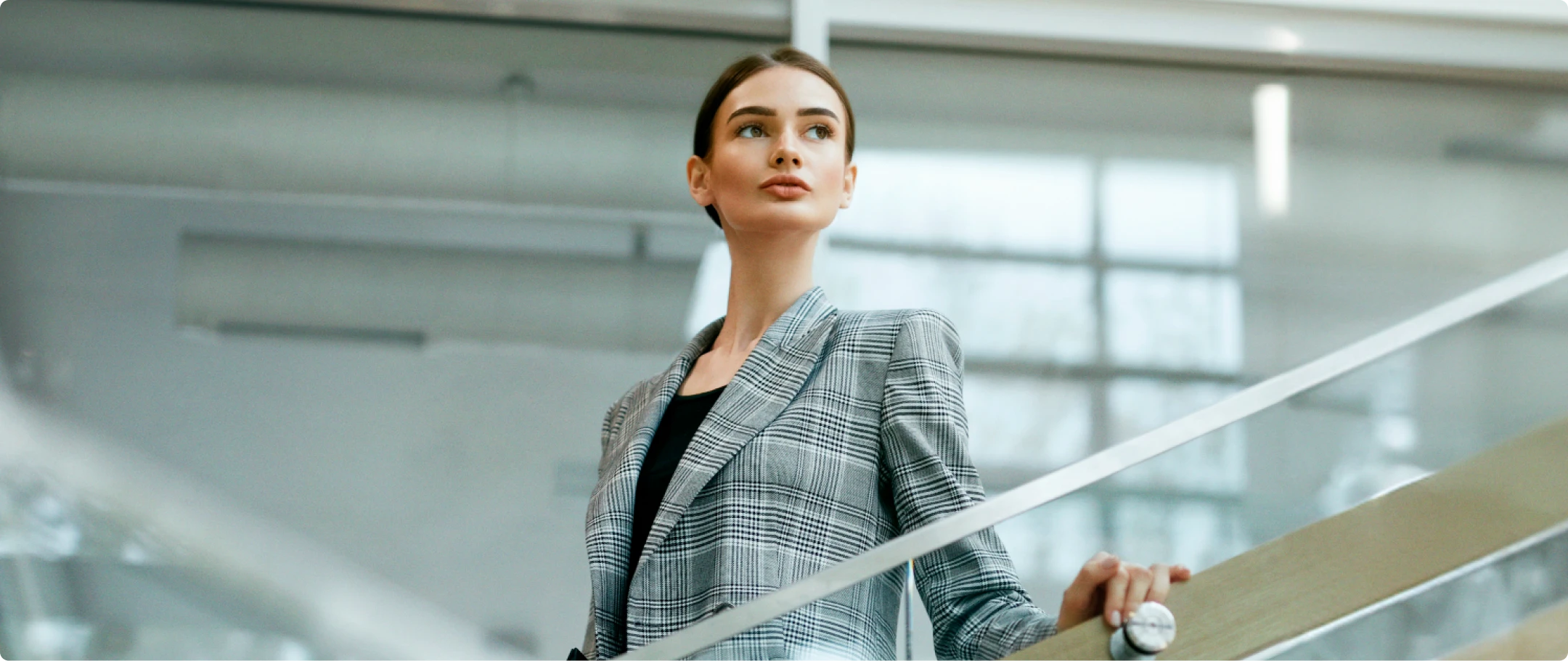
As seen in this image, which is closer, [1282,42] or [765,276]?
[765,276]

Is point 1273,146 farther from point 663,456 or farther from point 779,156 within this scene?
point 663,456

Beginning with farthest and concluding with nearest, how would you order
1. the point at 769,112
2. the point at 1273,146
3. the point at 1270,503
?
the point at 1273,146
the point at 769,112
the point at 1270,503

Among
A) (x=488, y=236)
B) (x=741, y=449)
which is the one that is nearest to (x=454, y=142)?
(x=488, y=236)

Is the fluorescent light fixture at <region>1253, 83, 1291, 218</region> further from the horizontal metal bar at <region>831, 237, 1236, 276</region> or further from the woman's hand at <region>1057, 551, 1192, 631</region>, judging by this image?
the woman's hand at <region>1057, 551, 1192, 631</region>

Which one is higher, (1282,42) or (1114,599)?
(1282,42)

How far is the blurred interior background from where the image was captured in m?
2.58

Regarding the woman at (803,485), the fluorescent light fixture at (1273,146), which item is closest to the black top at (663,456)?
the woman at (803,485)

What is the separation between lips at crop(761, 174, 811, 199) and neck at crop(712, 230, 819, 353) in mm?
35

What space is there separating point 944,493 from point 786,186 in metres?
0.34

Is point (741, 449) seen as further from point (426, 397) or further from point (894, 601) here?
point (426, 397)

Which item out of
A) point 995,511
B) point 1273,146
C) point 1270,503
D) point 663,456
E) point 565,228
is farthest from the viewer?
point 1273,146

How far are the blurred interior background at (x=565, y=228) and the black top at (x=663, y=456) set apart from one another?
49.2 inches

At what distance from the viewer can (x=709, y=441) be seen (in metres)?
1.18

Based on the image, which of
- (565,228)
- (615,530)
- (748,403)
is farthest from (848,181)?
(565,228)
